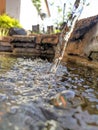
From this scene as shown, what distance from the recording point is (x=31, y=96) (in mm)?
1771

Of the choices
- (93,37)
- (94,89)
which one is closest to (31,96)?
(94,89)

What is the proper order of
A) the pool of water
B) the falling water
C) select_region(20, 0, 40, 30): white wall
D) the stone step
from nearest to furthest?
the pool of water, the falling water, the stone step, select_region(20, 0, 40, 30): white wall

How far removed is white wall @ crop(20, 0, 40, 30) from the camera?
16.7m

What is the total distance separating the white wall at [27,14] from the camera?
54.7 feet

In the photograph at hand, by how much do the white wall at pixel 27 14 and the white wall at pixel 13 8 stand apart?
38 centimetres

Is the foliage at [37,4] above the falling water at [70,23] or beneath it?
above

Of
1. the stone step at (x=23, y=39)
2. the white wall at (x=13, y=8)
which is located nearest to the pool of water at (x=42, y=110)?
the stone step at (x=23, y=39)

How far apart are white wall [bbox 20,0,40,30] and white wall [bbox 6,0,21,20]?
0.38 meters

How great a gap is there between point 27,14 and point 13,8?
2.13 m

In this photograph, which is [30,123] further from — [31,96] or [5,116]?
[31,96]

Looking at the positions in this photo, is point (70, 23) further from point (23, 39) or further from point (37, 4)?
point (37, 4)

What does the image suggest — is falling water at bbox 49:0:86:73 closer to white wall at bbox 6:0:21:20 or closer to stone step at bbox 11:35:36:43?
stone step at bbox 11:35:36:43

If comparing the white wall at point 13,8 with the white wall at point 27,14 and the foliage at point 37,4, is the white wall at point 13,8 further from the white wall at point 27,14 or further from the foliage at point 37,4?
the foliage at point 37,4

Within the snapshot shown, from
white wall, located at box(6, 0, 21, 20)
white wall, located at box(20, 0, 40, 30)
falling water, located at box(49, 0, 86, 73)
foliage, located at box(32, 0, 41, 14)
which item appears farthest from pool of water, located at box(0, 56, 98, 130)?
foliage, located at box(32, 0, 41, 14)
